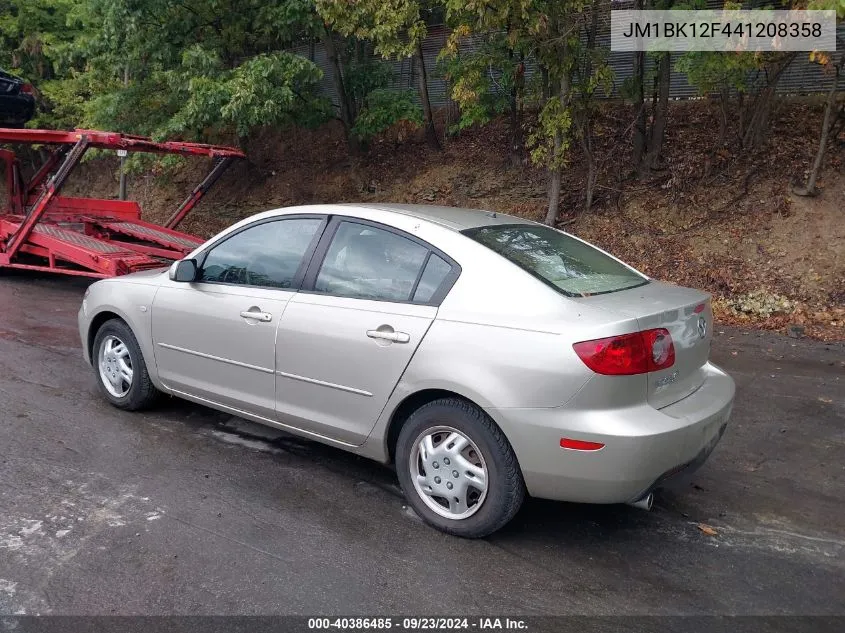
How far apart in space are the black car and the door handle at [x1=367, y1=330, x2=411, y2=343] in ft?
31.3

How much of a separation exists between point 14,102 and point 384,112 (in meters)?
5.93

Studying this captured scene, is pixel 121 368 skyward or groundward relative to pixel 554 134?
groundward

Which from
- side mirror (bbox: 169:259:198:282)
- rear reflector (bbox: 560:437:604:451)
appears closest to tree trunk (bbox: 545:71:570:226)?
side mirror (bbox: 169:259:198:282)

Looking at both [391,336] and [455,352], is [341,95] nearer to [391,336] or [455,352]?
[391,336]

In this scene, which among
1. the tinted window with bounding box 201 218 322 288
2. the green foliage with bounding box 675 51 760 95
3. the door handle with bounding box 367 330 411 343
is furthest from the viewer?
the green foliage with bounding box 675 51 760 95

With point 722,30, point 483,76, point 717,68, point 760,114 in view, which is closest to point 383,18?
point 483,76

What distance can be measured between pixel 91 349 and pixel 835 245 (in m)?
8.52

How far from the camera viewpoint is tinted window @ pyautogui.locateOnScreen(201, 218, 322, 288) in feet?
14.5

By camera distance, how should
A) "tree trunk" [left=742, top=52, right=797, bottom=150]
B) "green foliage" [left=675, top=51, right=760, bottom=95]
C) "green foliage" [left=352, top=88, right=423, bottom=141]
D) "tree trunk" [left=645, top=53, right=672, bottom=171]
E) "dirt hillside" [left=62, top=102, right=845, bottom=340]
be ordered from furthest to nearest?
"green foliage" [left=352, top=88, right=423, bottom=141]
"tree trunk" [left=645, top=53, right=672, bottom=171]
"tree trunk" [left=742, top=52, right=797, bottom=150]
"dirt hillside" [left=62, top=102, right=845, bottom=340]
"green foliage" [left=675, top=51, right=760, bottom=95]

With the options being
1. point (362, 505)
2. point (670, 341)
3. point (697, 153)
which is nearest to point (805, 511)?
point (670, 341)

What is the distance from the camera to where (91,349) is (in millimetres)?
5625

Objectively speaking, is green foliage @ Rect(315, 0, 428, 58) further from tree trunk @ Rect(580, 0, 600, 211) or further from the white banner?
the white banner

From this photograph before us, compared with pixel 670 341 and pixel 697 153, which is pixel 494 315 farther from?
pixel 697 153

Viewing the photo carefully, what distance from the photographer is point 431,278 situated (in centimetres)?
385
